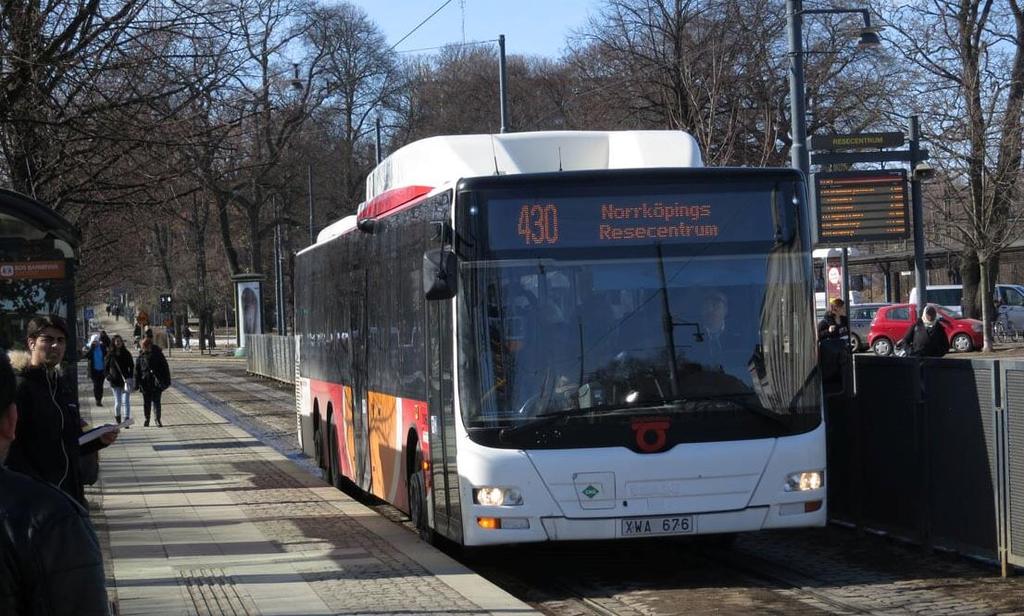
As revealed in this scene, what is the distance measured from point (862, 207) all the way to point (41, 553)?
19709 mm

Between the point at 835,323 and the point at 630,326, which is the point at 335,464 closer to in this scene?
the point at 835,323

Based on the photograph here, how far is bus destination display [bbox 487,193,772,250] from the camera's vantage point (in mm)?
9789

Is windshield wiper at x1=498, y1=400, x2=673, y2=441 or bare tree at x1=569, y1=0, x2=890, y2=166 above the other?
bare tree at x1=569, y1=0, x2=890, y2=166

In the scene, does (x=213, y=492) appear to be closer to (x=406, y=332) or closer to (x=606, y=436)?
(x=406, y=332)

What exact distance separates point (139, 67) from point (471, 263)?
15.0ft

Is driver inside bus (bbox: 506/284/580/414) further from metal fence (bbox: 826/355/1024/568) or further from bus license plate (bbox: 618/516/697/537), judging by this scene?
metal fence (bbox: 826/355/1024/568)

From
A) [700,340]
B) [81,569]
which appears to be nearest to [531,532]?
[700,340]

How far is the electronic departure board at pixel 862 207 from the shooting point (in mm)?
20938

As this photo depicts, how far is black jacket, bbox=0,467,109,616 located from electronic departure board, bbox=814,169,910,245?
61.1 feet

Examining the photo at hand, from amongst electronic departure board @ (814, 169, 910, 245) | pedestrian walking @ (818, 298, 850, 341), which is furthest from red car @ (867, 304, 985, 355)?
pedestrian walking @ (818, 298, 850, 341)

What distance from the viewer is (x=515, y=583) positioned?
1065cm

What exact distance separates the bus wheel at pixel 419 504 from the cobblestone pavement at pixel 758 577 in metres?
0.48

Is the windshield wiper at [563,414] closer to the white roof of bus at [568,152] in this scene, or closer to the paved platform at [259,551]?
the paved platform at [259,551]

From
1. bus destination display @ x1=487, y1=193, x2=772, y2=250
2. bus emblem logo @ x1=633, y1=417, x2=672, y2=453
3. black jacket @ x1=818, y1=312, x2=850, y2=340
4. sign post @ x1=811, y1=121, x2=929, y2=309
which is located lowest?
bus emblem logo @ x1=633, y1=417, x2=672, y2=453
